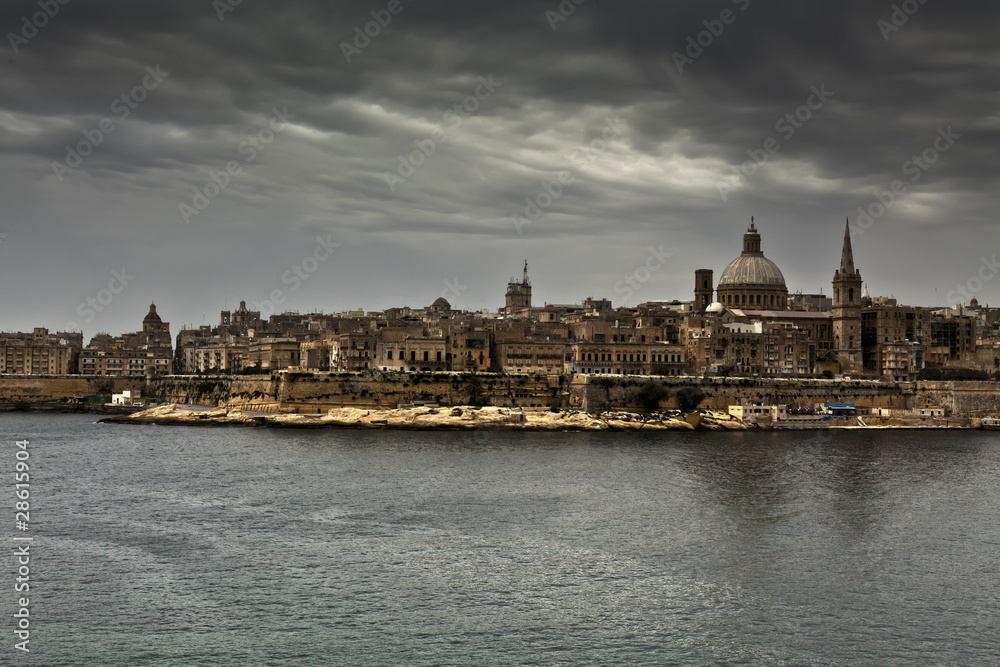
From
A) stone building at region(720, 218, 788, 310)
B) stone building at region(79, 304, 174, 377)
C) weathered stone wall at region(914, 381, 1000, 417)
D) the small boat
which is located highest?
stone building at region(720, 218, 788, 310)

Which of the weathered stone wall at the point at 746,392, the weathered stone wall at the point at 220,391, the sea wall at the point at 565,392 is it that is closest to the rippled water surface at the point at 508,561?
the sea wall at the point at 565,392

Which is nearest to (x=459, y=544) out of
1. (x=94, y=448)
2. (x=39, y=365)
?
(x=94, y=448)

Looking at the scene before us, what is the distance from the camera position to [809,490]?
3238cm

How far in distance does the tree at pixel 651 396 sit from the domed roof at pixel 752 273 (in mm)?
29367

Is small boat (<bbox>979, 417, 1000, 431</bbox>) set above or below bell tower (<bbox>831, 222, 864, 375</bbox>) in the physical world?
below

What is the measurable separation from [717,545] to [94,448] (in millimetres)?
29235

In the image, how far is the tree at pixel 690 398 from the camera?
5866cm

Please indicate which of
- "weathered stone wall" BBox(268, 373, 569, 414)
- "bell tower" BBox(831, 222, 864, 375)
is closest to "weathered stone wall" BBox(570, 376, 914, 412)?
"weathered stone wall" BBox(268, 373, 569, 414)

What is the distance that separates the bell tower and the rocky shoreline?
24.1m

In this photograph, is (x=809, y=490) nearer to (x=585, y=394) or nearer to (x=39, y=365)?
(x=585, y=394)

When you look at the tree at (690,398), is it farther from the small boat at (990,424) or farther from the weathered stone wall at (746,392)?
the small boat at (990,424)

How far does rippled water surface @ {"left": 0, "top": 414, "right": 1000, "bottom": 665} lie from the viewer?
1766cm

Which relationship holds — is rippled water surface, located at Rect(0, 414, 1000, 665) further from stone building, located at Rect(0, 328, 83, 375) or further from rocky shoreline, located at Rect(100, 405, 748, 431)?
stone building, located at Rect(0, 328, 83, 375)

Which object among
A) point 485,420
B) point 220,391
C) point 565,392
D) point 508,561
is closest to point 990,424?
point 565,392
